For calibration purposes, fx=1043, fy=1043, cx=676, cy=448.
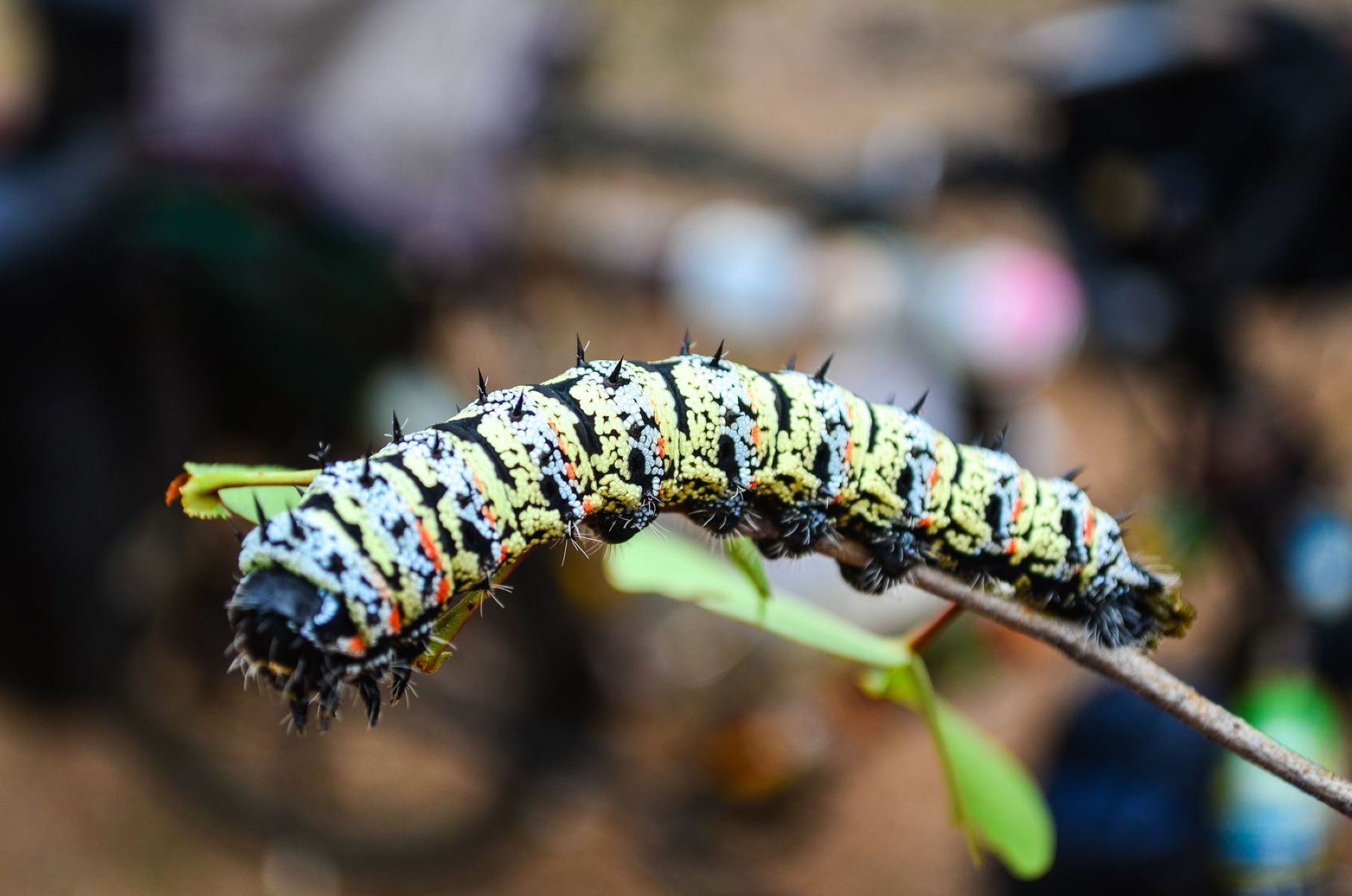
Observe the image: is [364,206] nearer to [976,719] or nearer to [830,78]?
[976,719]

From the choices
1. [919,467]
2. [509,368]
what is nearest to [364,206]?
[509,368]

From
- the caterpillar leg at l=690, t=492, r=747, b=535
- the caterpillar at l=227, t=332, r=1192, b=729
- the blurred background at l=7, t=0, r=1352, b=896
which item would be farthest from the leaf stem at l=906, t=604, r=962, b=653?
the blurred background at l=7, t=0, r=1352, b=896

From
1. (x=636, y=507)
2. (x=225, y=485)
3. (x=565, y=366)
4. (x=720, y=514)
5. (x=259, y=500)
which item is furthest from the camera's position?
(x=565, y=366)

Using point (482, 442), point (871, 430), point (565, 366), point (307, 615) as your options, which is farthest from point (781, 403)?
point (565, 366)

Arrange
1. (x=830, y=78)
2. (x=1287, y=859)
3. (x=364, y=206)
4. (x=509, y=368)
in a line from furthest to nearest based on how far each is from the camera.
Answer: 1. (x=830, y=78)
2. (x=509, y=368)
3. (x=364, y=206)
4. (x=1287, y=859)

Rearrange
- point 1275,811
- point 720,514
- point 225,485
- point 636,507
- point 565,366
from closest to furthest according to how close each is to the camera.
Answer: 1. point 225,485
2. point 636,507
3. point 720,514
4. point 1275,811
5. point 565,366

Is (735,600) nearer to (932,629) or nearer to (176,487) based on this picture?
(932,629)
